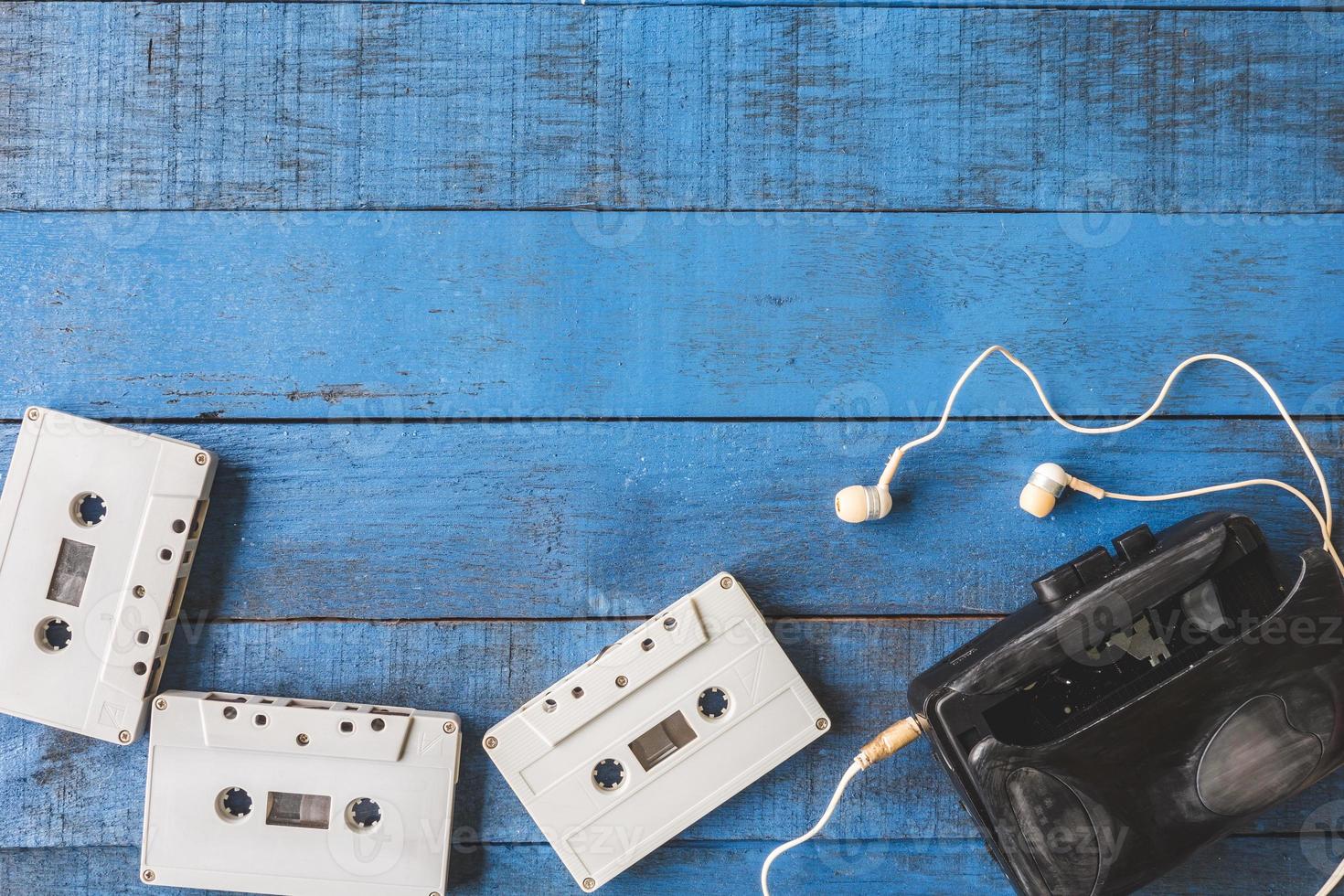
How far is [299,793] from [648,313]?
2.06 feet

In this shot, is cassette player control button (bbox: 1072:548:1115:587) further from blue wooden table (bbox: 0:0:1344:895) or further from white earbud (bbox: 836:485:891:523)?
white earbud (bbox: 836:485:891:523)

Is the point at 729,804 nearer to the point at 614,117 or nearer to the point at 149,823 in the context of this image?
the point at 149,823

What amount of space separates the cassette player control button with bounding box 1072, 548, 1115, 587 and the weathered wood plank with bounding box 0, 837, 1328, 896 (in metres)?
0.33

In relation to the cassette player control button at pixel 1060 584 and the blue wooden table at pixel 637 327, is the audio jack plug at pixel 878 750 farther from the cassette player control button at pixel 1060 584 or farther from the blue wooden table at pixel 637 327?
the cassette player control button at pixel 1060 584

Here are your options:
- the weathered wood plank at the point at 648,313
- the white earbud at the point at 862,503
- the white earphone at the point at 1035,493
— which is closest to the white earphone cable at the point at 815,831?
the white earphone at the point at 1035,493

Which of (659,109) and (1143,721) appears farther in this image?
(659,109)

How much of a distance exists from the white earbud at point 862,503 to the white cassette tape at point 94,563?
67 centimetres

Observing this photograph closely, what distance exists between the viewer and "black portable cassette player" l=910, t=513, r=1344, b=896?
2.85ft

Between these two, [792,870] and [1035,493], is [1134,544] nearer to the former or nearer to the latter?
[1035,493]

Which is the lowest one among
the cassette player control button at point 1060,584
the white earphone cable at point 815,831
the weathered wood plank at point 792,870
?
the weathered wood plank at point 792,870

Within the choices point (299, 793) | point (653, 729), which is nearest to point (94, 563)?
point (299, 793)

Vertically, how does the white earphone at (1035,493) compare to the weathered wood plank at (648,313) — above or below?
below

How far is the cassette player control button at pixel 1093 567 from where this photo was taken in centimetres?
91

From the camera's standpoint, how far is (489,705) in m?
1.00
